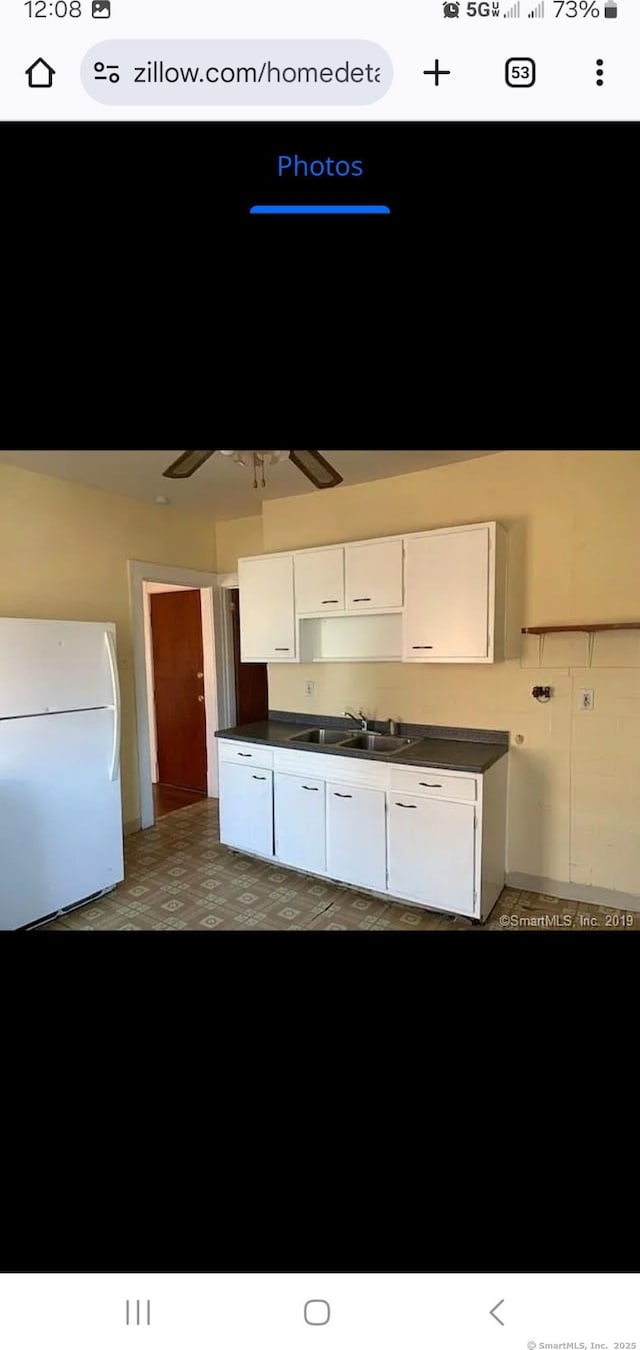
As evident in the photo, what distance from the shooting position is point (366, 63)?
0.35m

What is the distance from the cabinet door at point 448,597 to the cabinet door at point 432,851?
0.62 meters

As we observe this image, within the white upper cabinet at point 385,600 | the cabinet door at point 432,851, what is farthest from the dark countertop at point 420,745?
the white upper cabinet at point 385,600

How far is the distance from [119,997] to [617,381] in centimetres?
77

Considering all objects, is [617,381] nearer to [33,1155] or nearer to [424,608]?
[33,1155]

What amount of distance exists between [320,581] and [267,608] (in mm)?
335

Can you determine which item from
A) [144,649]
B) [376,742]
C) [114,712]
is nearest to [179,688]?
[144,649]

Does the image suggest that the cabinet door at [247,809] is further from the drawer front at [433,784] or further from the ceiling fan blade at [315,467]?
the ceiling fan blade at [315,467]

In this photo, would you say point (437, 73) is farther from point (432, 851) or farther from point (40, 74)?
point (432, 851)

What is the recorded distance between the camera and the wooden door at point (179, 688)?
8.19ft

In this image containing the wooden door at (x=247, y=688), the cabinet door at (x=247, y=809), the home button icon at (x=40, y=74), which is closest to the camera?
the home button icon at (x=40, y=74)

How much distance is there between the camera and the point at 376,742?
214 cm
